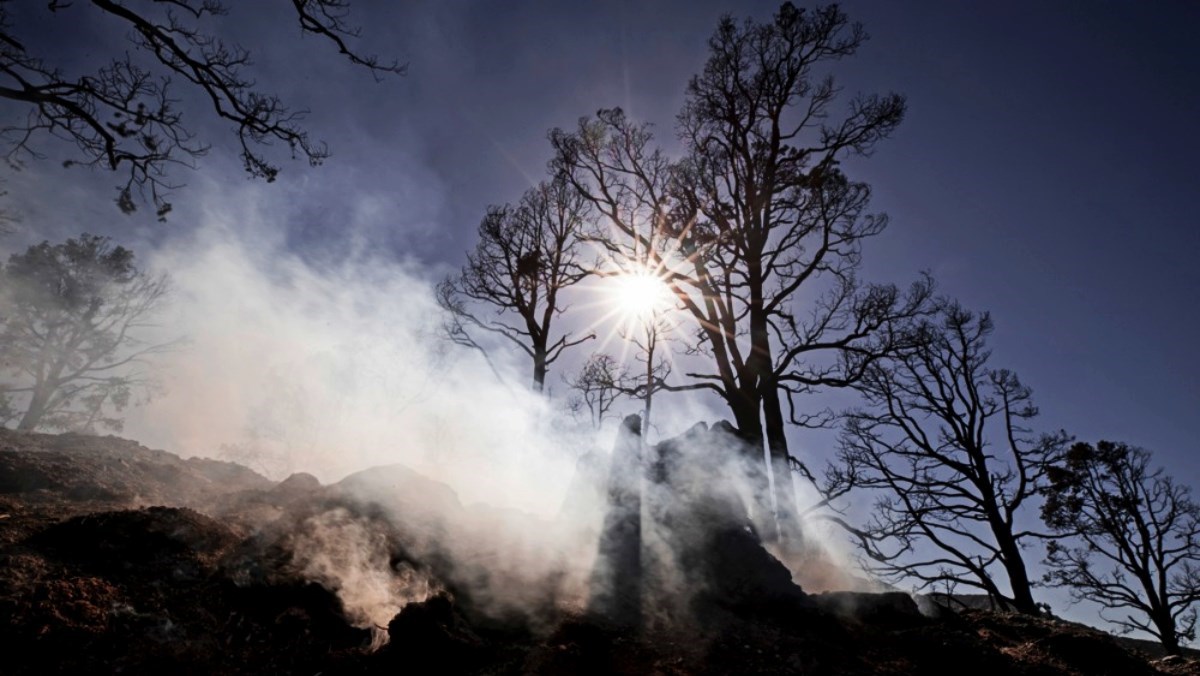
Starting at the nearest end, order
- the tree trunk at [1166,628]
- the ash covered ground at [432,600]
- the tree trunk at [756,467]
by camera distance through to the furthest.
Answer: the ash covered ground at [432,600], the tree trunk at [756,467], the tree trunk at [1166,628]

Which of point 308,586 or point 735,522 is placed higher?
point 735,522

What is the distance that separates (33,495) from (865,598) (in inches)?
463

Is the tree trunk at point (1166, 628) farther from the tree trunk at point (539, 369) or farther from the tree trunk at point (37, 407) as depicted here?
the tree trunk at point (37, 407)

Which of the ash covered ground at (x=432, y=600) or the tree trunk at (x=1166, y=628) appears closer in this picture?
the ash covered ground at (x=432, y=600)

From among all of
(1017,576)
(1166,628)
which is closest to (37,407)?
(1017,576)

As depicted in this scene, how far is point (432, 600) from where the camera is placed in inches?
194

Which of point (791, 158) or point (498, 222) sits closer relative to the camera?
point (791, 158)

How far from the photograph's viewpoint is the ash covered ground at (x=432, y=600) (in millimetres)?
4211

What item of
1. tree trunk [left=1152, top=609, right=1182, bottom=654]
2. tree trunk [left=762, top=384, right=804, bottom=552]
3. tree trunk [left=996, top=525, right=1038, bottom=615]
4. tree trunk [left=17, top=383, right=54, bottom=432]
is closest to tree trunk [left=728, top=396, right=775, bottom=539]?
tree trunk [left=762, top=384, right=804, bottom=552]

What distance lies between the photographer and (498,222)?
16188mm

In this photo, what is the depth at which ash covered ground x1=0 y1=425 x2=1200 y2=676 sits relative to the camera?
4.21 metres

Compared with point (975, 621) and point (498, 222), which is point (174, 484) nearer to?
point (498, 222)

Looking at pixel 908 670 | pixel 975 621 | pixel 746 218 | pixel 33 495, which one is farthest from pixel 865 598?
pixel 33 495

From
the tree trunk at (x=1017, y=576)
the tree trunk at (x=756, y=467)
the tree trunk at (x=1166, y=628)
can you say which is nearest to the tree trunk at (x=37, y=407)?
the tree trunk at (x=756, y=467)
